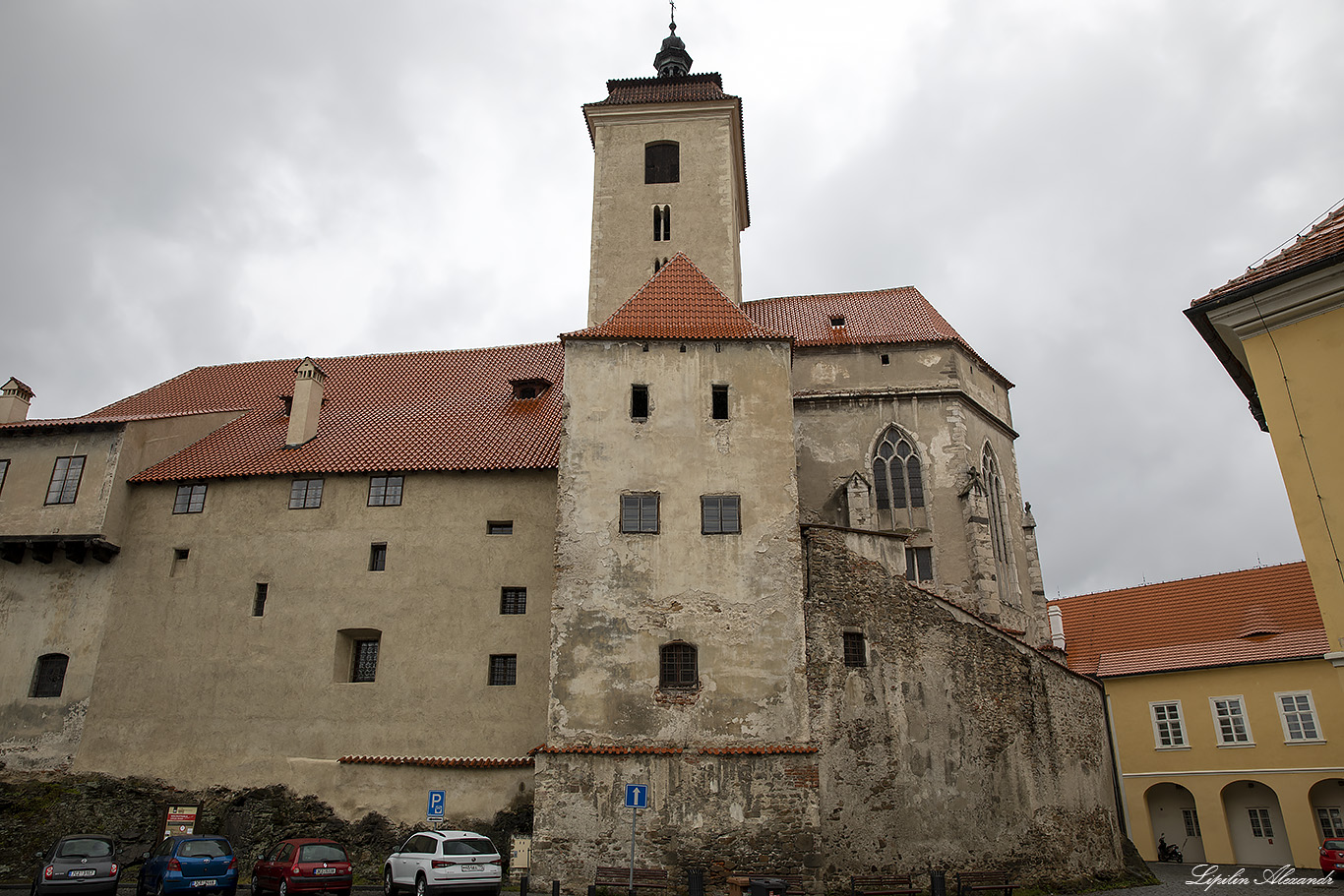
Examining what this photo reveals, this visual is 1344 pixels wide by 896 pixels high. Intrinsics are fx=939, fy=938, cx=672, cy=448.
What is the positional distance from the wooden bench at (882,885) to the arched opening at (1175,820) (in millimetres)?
15434

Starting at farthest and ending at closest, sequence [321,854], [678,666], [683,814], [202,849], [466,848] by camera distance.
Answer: [678,666], [683,814], [202,849], [321,854], [466,848]

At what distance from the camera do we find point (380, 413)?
2792cm

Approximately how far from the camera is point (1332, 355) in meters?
12.1

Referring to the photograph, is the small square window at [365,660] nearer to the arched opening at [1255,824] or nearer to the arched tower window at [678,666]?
the arched tower window at [678,666]

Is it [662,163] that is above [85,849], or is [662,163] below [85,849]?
above

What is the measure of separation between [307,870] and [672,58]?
3105cm

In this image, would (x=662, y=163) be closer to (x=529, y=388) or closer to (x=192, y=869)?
(x=529, y=388)

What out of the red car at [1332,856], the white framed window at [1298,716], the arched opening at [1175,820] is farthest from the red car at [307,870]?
the white framed window at [1298,716]

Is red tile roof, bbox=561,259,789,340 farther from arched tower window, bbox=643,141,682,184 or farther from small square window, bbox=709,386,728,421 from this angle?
arched tower window, bbox=643,141,682,184

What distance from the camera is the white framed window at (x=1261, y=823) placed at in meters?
28.7

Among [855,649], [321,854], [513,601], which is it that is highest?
[513,601]

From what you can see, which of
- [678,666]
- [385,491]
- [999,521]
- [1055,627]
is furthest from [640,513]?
[1055,627]

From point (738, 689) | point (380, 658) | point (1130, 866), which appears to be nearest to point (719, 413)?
point (738, 689)

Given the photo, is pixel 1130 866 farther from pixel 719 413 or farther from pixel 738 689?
pixel 719 413
